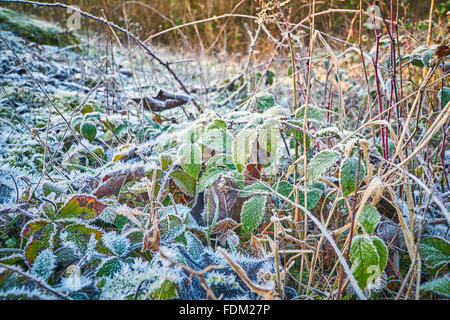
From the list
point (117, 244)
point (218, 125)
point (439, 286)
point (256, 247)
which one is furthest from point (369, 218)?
point (117, 244)

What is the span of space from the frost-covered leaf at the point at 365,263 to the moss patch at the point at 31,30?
3.51 m

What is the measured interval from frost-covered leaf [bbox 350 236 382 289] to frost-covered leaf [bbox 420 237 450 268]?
0.62 ft

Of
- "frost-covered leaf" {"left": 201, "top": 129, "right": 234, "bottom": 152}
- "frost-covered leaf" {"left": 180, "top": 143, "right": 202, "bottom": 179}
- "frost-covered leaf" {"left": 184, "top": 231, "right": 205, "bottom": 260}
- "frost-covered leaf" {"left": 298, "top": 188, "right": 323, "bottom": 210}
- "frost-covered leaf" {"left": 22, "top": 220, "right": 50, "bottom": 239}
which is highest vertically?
"frost-covered leaf" {"left": 201, "top": 129, "right": 234, "bottom": 152}

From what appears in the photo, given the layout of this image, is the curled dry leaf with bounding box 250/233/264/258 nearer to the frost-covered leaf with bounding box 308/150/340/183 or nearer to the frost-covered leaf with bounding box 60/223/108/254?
the frost-covered leaf with bounding box 308/150/340/183

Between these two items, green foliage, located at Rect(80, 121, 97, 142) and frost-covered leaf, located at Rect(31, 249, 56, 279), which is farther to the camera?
green foliage, located at Rect(80, 121, 97, 142)

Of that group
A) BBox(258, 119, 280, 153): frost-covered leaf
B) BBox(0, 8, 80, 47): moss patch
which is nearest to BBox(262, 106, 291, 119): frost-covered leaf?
BBox(258, 119, 280, 153): frost-covered leaf

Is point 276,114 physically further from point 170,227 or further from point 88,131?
point 88,131

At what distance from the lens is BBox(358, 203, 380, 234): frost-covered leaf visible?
0.49 metres

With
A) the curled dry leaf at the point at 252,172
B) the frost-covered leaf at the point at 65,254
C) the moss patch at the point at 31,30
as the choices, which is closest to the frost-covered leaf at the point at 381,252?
the curled dry leaf at the point at 252,172

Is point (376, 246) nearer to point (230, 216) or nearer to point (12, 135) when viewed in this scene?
point (230, 216)

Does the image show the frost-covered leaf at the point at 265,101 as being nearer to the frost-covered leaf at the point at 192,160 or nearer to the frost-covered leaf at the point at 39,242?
the frost-covered leaf at the point at 192,160

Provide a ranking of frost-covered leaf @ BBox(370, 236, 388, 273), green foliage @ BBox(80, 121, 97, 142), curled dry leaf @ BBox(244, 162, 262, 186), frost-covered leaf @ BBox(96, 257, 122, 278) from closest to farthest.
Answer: frost-covered leaf @ BBox(370, 236, 388, 273)
frost-covered leaf @ BBox(96, 257, 122, 278)
curled dry leaf @ BBox(244, 162, 262, 186)
green foliage @ BBox(80, 121, 97, 142)

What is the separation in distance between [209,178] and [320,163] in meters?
0.25
